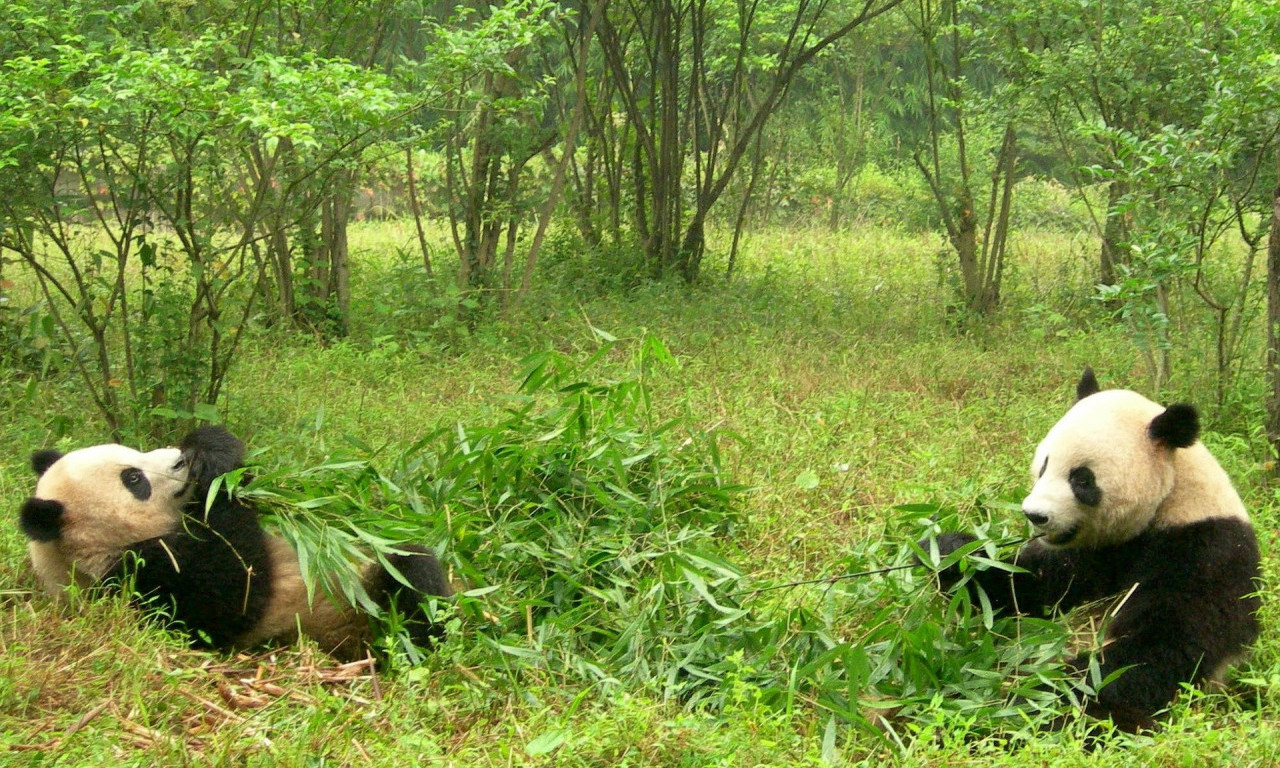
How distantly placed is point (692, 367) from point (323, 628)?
11.8ft

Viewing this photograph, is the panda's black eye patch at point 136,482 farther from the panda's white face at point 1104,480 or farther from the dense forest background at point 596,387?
the panda's white face at point 1104,480

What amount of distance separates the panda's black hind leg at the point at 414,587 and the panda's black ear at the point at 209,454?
629 mm

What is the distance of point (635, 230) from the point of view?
10.6 metres

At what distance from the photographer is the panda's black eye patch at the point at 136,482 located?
3.73m

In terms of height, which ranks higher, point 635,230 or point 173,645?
point 635,230

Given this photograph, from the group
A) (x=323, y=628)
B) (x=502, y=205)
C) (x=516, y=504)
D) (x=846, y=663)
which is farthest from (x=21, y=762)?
(x=502, y=205)

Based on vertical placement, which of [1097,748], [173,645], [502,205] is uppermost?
[502,205]

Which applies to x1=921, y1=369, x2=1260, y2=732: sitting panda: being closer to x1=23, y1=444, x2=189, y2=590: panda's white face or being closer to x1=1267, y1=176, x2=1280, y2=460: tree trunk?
x1=1267, y1=176, x2=1280, y2=460: tree trunk

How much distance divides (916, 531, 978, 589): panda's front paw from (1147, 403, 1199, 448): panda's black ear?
717 millimetres

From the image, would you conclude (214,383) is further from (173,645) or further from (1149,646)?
(1149,646)

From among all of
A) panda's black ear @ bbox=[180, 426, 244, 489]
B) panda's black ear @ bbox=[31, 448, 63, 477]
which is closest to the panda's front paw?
panda's black ear @ bbox=[180, 426, 244, 489]

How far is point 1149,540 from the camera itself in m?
3.46

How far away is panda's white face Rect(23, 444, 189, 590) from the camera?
3.63m

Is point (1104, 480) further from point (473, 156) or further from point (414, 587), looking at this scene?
point (473, 156)
